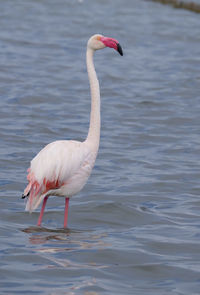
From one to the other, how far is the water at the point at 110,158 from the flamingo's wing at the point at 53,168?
0.48 m

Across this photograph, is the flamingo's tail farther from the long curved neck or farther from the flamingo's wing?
the long curved neck

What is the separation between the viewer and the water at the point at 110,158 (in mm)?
6492

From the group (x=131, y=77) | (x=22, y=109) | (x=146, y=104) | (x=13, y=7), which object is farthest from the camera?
(x=13, y=7)

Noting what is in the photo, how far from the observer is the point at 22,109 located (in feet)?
46.7

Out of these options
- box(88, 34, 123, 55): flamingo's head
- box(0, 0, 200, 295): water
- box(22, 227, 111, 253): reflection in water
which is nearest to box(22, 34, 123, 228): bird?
box(88, 34, 123, 55): flamingo's head

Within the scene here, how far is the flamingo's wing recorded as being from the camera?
7230 millimetres

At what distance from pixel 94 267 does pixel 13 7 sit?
79.7ft

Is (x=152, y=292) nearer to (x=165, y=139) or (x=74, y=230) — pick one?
(x=74, y=230)

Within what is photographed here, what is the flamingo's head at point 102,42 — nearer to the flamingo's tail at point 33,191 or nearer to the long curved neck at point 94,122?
the long curved neck at point 94,122

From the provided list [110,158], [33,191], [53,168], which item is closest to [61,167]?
[53,168]

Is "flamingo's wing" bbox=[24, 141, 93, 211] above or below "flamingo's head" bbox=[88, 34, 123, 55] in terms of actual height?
below

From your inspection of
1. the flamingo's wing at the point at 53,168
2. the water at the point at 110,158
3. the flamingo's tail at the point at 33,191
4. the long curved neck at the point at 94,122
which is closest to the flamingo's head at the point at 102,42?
the long curved neck at the point at 94,122

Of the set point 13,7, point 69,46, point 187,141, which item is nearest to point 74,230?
point 187,141

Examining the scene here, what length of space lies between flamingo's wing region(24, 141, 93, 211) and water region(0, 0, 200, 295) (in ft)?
1.56
